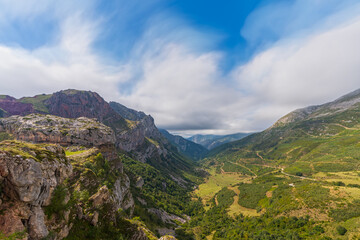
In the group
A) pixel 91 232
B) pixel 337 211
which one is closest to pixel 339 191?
pixel 337 211

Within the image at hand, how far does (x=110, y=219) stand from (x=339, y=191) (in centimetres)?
12281

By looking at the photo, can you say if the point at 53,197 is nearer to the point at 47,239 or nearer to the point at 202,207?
the point at 47,239

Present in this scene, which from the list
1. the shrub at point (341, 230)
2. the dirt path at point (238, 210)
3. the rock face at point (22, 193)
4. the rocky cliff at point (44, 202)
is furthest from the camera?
the dirt path at point (238, 210)

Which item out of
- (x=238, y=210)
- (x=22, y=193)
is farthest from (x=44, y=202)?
(x=238, y=210)

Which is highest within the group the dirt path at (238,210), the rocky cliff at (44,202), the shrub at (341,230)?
the rocky cliff at (44,202)

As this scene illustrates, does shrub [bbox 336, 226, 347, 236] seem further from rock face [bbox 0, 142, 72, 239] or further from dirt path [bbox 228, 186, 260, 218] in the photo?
rock face [bbox 0, 142, 72, 239]

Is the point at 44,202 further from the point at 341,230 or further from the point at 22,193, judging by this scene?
the point at 341,230

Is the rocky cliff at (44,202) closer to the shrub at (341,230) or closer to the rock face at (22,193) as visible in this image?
the rock face at (22,193)

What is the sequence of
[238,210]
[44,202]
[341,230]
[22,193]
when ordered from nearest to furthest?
[22,193]
[44,202]
[341,230]
[238,210]

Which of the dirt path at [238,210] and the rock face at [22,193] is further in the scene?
the dirt path at [238,210]

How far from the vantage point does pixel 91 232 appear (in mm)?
21922

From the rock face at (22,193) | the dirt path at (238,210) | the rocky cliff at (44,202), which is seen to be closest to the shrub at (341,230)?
the dirt path at (238,210)

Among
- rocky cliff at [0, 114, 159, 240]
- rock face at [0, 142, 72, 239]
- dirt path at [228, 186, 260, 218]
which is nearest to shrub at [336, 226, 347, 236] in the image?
dirt path at [228, 186, 260, 218]

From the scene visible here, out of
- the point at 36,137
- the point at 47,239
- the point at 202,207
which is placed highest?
the point at 36,137
